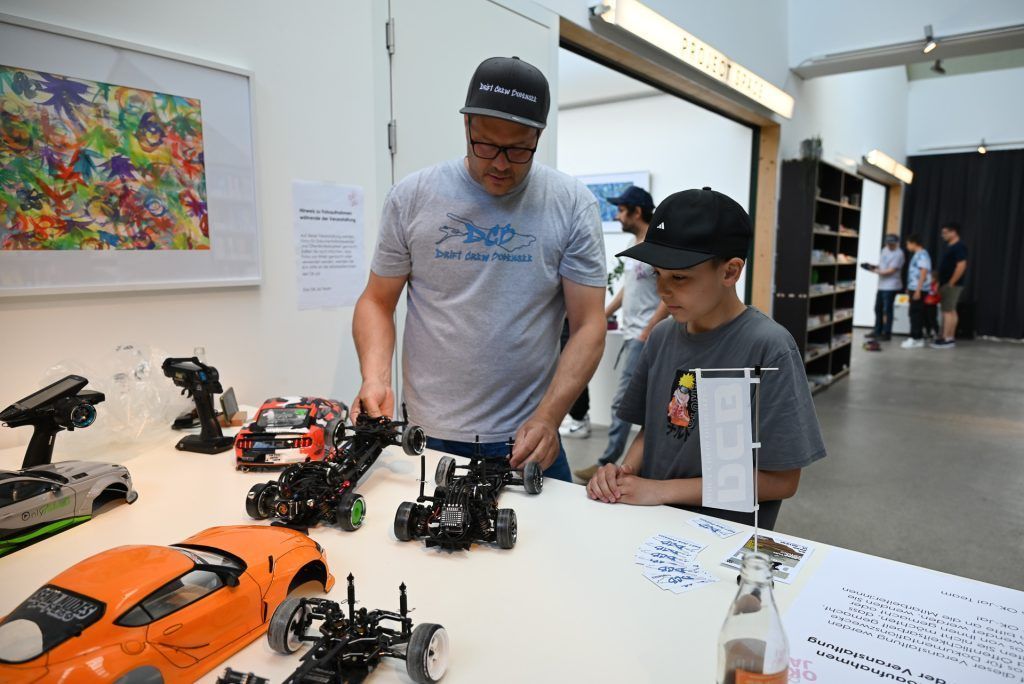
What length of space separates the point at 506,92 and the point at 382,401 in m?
0.80

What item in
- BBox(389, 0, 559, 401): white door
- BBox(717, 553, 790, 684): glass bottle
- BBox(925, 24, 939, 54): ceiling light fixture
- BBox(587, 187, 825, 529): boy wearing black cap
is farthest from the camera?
BBox(925, 24, 939, 54): ceiling light fixture

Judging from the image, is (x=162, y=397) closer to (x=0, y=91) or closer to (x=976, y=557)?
(x=0, y=91)

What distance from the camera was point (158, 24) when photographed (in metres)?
1.76

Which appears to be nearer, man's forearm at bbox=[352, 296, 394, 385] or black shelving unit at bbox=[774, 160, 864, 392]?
man's forearm at bbox=[352, 296, 394, 385]

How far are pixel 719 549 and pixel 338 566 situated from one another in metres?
0.68

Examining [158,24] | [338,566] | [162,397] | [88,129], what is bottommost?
[338,566]

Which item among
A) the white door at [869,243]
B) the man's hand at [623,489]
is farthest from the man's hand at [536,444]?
the white door at [869,243]

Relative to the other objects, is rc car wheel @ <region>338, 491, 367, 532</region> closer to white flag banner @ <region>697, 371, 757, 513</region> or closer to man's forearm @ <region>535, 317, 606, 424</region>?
man's forearm @ <region>535, 317, 606, 424</region>

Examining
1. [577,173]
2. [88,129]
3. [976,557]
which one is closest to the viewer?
[88,129]

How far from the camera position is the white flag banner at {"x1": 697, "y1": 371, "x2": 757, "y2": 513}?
0.93 metres

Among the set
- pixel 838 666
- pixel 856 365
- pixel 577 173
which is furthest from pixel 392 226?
pixel 856 365

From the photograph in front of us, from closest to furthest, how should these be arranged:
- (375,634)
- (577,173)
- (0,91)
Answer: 1. (375,634)
2. (0,91)
3. (577,173)

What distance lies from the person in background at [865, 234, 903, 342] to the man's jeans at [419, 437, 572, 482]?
10.0 metres

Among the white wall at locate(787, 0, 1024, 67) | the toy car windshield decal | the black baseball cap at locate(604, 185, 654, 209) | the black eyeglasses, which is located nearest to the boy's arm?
the black eyeglasses
